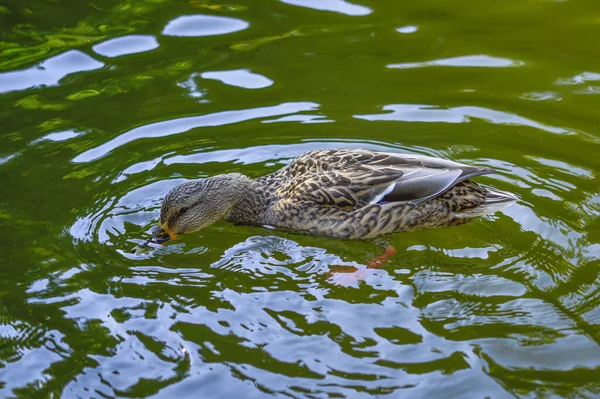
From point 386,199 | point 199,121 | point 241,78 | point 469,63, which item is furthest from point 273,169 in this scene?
point 469,63

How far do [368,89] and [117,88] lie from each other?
3123mm

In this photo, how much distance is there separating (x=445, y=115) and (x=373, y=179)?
2.05 metres

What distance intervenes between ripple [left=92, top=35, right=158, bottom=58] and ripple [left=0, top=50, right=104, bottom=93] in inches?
10.0

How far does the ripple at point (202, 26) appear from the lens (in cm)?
1138

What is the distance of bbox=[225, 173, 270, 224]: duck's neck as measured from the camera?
822cm

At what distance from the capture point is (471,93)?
9.80 meters

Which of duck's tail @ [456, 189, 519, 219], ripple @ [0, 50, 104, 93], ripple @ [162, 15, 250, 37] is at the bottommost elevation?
duck's tail @ [456, 189, 519, 219]

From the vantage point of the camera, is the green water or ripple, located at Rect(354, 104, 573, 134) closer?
the green water

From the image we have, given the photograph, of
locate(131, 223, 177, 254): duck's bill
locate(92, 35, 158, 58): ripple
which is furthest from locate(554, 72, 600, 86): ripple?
locate(92, 35, 158, 58): ripple

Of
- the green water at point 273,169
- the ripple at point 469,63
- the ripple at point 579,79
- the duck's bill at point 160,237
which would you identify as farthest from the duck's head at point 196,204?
the ripple at point 579,79

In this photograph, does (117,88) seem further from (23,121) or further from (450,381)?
(450,381)

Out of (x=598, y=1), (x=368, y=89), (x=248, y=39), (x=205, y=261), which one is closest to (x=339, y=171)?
(x=205, y=261)

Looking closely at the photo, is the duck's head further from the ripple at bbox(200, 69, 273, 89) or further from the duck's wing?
the ripple at bbox(200, 69, 273, 89)

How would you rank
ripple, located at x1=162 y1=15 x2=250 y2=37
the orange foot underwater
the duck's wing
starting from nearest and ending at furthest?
1. the orange foot underwater
2. the duck's wing
3. ripple, located at x1=162 y1=15 x2=250 y2=37
